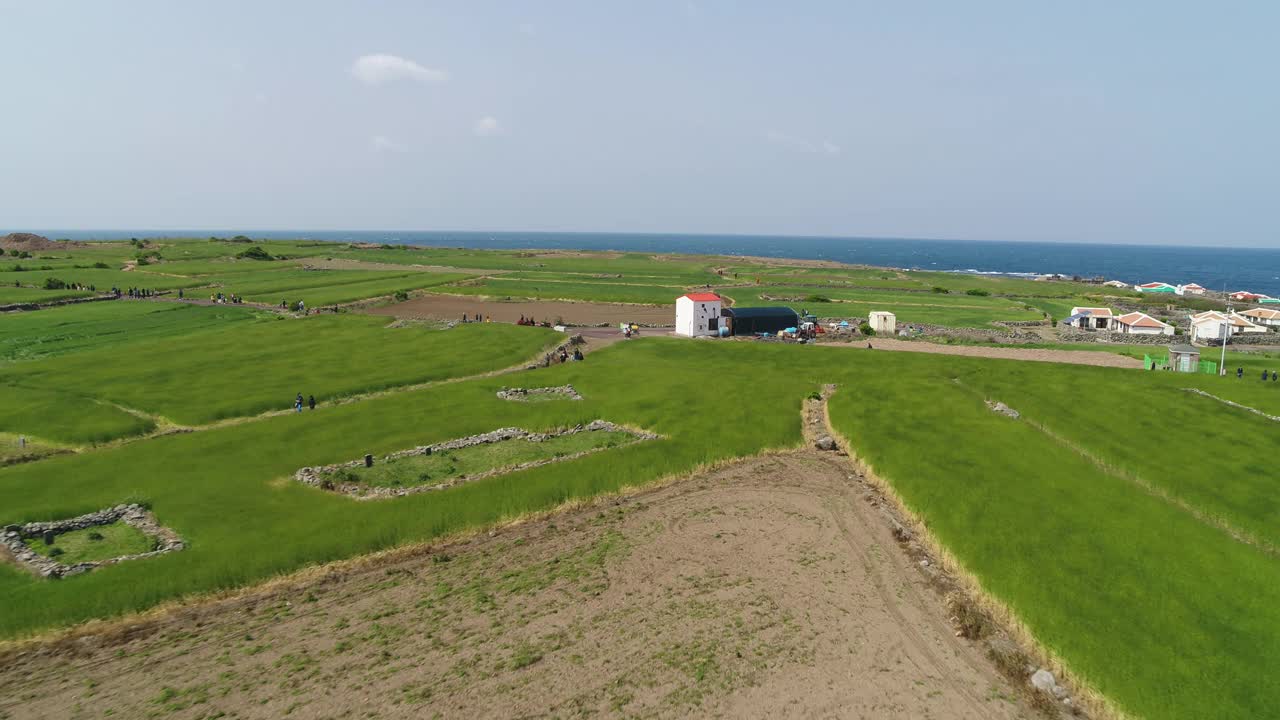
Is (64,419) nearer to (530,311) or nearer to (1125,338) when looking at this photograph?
(530,311)

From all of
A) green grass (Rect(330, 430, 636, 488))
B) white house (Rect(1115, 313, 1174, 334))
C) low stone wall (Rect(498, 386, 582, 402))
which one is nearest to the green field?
green grass (Rect(330, 430, 636, 488))

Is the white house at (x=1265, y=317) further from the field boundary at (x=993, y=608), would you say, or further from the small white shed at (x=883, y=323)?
the field boundary at (x=993, y=608)

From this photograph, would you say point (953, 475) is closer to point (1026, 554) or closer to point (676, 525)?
point (1026, 554)

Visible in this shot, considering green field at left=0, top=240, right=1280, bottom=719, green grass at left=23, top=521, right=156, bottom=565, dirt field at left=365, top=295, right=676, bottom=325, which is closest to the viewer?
green field at left=0, top=240, right=1280, bottom=719

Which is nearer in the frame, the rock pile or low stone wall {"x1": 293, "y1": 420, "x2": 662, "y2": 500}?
low stone wall {"x1": 293, "y1": 420, "x2": 662, "y2": 500}

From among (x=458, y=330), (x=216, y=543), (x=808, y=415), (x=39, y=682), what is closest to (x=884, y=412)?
(x=808, y=415)

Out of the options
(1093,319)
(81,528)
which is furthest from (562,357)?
(1093,319)

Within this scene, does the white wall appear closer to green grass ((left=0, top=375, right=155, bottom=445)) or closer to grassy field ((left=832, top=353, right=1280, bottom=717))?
grassy field ((left=832, top=353, right=1280, bottom=717))
